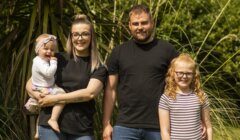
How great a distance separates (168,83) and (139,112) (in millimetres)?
296

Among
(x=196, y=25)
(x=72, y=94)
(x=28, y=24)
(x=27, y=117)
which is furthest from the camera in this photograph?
(x=196, y=25)

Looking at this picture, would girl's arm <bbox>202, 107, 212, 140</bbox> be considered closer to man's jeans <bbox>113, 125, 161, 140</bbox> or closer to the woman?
man's jeans <bbox>113, 125, 161, 140</bbox>

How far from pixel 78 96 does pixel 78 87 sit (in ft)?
0.33

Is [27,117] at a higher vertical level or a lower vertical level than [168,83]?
lower

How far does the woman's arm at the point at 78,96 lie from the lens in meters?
3.88

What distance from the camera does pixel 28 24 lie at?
19.8 feet

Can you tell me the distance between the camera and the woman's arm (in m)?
3.88

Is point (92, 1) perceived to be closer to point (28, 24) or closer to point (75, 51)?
point (28, 24)

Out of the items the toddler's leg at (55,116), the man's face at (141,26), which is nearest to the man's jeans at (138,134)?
the toddler's leg at (55,116)

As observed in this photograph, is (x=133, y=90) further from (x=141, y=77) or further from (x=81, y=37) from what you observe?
(x=81, y=37)

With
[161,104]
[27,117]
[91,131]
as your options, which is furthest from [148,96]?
[27,117]

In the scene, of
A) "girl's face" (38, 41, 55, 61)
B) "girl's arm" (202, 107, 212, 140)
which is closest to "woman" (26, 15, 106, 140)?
"girl's face" (38, 41, 55, 61)

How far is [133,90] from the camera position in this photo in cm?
398

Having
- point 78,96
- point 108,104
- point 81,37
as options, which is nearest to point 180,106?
point 108,104
